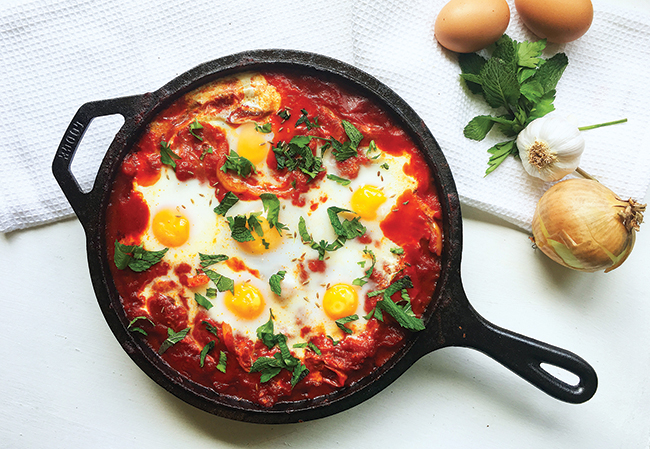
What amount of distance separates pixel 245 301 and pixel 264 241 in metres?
0.32

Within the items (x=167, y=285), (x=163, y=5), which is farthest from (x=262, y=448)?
(x=163, y=5)

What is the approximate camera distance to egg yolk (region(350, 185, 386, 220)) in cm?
230

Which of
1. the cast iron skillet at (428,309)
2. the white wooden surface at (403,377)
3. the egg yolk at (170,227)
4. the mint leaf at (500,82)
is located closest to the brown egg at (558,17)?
the mint leaf at (500,82)

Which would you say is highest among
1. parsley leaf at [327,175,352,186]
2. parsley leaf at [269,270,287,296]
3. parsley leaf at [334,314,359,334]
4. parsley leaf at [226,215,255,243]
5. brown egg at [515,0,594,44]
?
brown egg at [515,0,594,44]

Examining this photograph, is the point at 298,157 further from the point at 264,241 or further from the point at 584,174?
the point at 584,174

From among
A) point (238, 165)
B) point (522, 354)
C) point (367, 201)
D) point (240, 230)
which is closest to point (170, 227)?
point (240, 230)

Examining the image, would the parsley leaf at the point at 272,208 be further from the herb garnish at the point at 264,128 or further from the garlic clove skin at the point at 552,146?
the garlic clove skin at the point at 552,146

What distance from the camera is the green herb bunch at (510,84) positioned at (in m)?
2.49

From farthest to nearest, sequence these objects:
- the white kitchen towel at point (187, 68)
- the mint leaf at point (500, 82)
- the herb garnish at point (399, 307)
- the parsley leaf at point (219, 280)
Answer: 1. the white kitchen towel at point (187, 68)
2. the mint leaf at point (500, 82)
3. the parsley leaf at point (219, 280)
4. the herb garnish at point (399, 307)

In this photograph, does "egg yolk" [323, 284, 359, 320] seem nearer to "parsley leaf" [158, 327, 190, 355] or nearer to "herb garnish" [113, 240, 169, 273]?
"parsley leaf" [158, 327, 190, 355]

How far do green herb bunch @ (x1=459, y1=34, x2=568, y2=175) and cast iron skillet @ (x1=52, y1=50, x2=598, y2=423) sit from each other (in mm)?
544

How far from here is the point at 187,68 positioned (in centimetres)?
262

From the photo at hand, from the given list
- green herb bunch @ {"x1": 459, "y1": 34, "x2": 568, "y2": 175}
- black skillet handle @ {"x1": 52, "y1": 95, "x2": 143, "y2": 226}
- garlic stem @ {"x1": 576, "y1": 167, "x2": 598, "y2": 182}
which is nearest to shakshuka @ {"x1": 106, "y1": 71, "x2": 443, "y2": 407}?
black skillet handle @ {"x1": 52, "y1": 95, "x2": 143, "y2": 226}

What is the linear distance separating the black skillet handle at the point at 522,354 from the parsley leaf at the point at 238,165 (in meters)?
1.33
